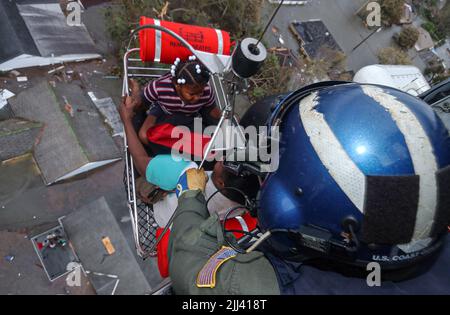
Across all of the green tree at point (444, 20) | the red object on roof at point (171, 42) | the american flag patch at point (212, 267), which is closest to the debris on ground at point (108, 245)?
the red object on roof at point (171, 42)

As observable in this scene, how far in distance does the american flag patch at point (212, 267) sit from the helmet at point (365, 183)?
0.24 metres

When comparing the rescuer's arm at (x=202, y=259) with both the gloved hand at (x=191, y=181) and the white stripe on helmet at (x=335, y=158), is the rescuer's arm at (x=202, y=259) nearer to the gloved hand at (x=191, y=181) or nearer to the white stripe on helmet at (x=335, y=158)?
the gloved hand at (x=191, y=181)

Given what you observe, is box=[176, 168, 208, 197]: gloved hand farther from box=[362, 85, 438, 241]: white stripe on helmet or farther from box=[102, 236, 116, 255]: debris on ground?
box=[102, 236, 116, 255]: debris on ground

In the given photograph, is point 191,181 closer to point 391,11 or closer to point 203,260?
point 203,260

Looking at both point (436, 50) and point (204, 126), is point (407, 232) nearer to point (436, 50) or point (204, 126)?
point (204, 126)

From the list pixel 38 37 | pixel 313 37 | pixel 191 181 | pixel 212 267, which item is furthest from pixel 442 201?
pixel 313 37

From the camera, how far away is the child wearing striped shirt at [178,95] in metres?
2.42

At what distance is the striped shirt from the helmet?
1.27 m

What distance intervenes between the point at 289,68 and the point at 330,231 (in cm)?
629

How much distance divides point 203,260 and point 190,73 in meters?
1.35

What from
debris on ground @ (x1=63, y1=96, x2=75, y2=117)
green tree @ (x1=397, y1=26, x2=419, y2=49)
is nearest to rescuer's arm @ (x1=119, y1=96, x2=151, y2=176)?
debris on ground @ (x1=63, y1=96, x2=75, y2=117)

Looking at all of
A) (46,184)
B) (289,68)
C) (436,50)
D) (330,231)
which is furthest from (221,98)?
(436,50)

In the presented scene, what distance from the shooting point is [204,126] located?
112 inches

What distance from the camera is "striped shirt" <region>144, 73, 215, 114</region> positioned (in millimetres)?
2650
